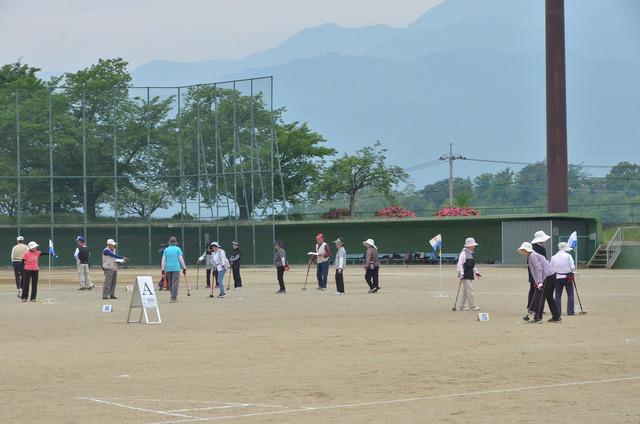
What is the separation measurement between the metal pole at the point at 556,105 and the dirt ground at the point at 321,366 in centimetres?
4426

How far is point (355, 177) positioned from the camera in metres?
107

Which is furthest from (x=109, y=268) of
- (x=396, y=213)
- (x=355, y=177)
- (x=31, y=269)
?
(x=355, y=177)

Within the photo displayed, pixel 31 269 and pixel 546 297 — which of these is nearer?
pixel 546 297

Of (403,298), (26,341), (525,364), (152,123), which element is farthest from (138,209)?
(525,364)

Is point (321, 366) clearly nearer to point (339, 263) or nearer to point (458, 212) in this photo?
point (339, 263)

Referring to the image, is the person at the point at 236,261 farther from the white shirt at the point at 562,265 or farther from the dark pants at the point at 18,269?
the white shirt at the point at 562,265

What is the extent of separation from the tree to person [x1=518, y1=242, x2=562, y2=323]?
264 ft

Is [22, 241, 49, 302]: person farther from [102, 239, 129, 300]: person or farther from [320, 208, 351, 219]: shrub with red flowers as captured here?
[320, 208, 351, 219]: shrub with red flowers

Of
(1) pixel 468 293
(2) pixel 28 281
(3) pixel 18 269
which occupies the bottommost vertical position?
(1) pixel 468 293

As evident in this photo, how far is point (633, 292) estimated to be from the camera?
36.8 m

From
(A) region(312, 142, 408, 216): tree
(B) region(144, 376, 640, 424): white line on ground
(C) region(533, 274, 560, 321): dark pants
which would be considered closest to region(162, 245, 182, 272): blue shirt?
(C) region(533, 274, 560, 321): dark pants

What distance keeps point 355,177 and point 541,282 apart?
83006 millimetres

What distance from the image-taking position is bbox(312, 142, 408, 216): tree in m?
105

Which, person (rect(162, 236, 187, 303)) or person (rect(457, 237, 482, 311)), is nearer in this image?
person (rect(457, 237, 482, 311))
